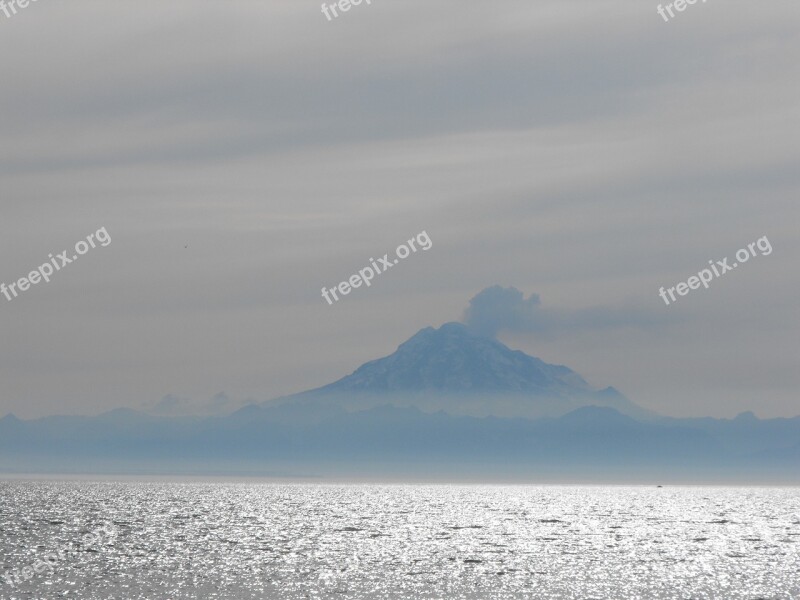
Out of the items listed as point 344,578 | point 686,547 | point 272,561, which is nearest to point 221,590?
point 344,578

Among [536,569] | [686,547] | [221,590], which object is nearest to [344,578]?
[221,590]

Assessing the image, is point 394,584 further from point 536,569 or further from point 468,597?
point 536,569

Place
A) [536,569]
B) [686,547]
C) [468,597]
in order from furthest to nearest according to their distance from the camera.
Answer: [686,547], [536,569], [468,597]

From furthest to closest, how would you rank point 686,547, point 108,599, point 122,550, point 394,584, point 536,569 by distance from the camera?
point 686,547
point 122,550
point 536,569
point 394,584
point 108,599

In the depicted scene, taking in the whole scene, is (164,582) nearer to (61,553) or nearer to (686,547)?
(61,553)

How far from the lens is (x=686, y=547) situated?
196 meters

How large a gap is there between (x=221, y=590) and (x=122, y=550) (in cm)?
5422

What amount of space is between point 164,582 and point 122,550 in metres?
45.5

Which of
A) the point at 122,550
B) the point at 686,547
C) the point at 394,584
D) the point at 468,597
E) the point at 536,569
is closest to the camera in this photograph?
the point at 468,597

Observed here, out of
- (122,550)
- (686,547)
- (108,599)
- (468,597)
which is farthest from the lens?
(686,547)

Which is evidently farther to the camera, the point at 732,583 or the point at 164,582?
the point at 732,583

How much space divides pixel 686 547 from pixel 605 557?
3158 cm

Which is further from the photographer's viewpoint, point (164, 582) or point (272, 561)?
point (272, 561)

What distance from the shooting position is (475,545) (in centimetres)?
19638
